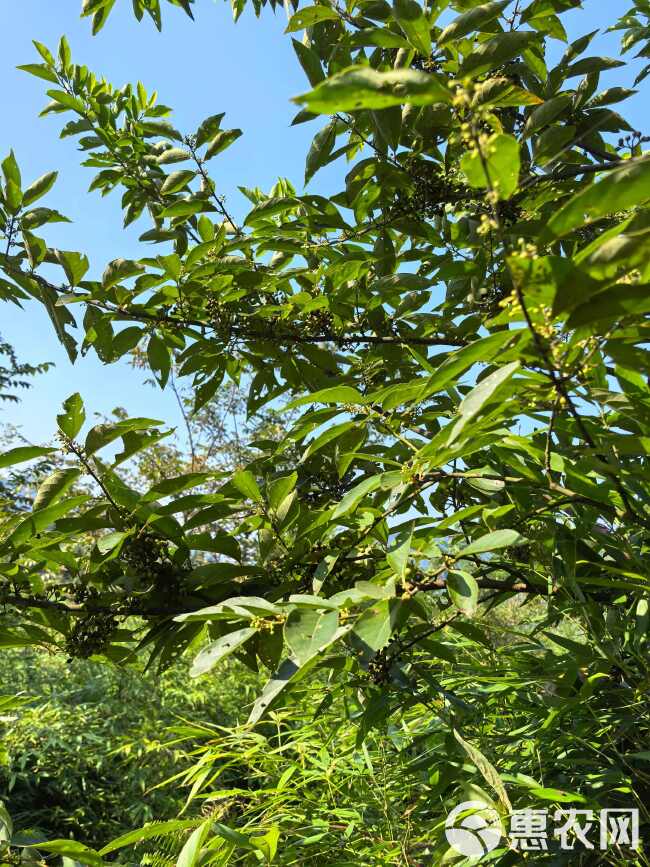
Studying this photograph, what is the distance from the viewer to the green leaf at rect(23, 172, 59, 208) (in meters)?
1.27

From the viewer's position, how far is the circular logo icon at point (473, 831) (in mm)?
1007

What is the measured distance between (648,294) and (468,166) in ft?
0.55

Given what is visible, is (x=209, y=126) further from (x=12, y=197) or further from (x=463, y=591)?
(x=463, y=591)

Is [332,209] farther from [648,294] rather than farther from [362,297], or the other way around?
[648,294]

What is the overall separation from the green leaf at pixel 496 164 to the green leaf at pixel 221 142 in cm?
104

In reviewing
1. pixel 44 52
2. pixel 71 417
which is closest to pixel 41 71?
pixel 44 52

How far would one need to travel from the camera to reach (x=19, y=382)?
38.8 feet

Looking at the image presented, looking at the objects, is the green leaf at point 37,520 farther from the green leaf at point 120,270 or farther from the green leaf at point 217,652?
the green leaf at point 120,270

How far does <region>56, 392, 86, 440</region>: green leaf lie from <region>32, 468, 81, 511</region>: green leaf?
6 centimetres

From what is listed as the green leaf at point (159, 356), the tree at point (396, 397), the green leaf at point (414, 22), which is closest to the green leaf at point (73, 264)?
the tree at point (396, 397)

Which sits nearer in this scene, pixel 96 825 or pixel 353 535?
pixel 353 535

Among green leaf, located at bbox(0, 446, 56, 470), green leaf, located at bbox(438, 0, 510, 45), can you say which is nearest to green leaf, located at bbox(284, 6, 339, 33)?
green leaf, located at bbox(438, 0, 510, 45)

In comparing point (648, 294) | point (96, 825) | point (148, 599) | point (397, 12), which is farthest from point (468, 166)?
point (96, 825)

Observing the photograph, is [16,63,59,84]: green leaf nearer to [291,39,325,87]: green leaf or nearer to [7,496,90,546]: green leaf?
[291,39,325,87]: green leaf
